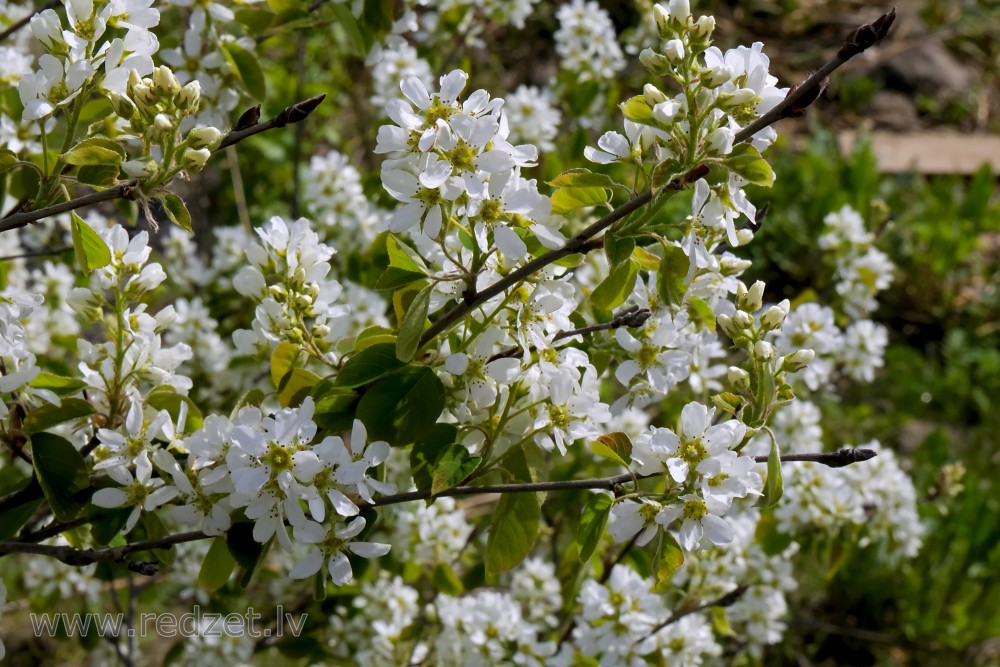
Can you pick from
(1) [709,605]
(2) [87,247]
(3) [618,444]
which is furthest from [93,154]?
(1) [709,605]

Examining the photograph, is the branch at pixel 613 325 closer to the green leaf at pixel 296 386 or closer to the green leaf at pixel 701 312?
the green leaf at pixel 701 312

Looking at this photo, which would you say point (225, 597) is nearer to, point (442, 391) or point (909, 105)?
point (442, 391)

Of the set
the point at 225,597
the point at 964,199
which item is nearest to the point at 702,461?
the point at 225,597

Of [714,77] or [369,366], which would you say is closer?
[714,77]

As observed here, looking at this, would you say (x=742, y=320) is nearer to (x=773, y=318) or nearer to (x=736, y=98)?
(x=773, y=318)

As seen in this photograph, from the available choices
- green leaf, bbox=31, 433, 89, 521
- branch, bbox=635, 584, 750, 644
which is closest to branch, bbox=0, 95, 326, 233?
green leaf, bbox=31, 433, 89, 521

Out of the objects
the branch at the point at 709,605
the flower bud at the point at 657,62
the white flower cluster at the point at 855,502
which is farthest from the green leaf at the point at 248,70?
the white flower cluster at the point at 855,502
